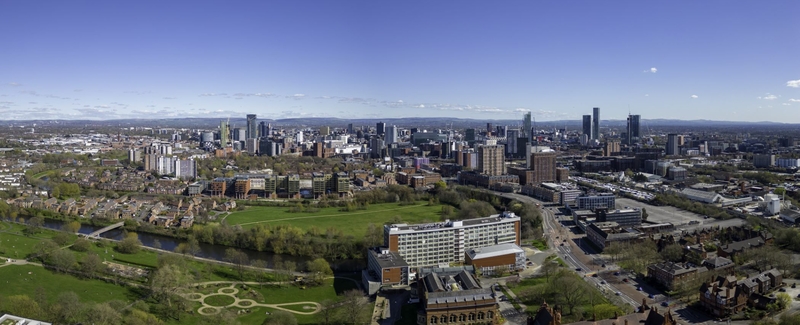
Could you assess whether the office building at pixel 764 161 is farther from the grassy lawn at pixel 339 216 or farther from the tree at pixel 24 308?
the tree at pixel 24 308

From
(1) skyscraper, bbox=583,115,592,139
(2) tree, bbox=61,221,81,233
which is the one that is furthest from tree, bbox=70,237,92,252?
(1) skyscraper, bbox=583,115,592,139

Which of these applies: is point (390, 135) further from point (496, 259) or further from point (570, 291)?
point (570, 291)

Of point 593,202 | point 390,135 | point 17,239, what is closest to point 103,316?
point 17,239

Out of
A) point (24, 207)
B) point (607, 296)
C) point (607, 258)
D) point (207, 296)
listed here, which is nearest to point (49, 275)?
point (207, 296)

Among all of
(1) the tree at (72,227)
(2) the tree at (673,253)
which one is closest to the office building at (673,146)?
(2) the tree at (673,253)

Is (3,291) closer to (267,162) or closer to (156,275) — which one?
(156,275)
